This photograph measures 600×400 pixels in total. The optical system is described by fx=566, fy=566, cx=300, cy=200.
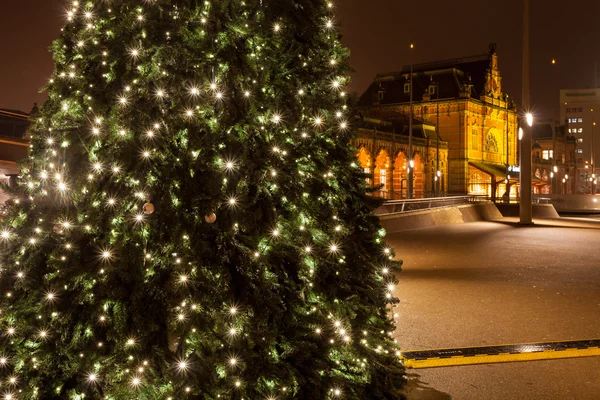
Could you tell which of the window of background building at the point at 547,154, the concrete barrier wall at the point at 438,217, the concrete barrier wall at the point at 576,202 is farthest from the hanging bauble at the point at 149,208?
the window of background building at the point at 547,154

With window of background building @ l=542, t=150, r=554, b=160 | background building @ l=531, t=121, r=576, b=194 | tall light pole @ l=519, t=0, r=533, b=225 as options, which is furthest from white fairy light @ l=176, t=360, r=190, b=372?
window of background building @ l=542, t=150, r=554, b=160

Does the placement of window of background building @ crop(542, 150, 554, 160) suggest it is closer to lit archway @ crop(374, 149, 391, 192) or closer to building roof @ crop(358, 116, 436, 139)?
building roof @ crop(358, 116, 436, 139)

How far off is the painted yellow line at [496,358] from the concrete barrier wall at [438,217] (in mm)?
13625

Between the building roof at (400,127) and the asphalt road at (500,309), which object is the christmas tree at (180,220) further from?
the building roof at (400,127)

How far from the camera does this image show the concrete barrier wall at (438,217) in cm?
2105

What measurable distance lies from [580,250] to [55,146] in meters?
15.0

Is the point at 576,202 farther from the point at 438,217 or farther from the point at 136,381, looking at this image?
the point at 136,381

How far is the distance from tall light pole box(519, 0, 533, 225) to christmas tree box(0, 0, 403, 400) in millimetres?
22285

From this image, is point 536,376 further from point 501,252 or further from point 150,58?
point 501,252

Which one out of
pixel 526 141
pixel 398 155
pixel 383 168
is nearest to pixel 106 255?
pixel 526 141

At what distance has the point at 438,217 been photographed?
80.8 feet

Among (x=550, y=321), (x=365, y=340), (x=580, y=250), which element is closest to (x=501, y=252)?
(x=580, y=250)

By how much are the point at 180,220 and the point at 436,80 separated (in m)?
66.6

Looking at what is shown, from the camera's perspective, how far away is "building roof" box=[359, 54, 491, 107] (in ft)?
215
